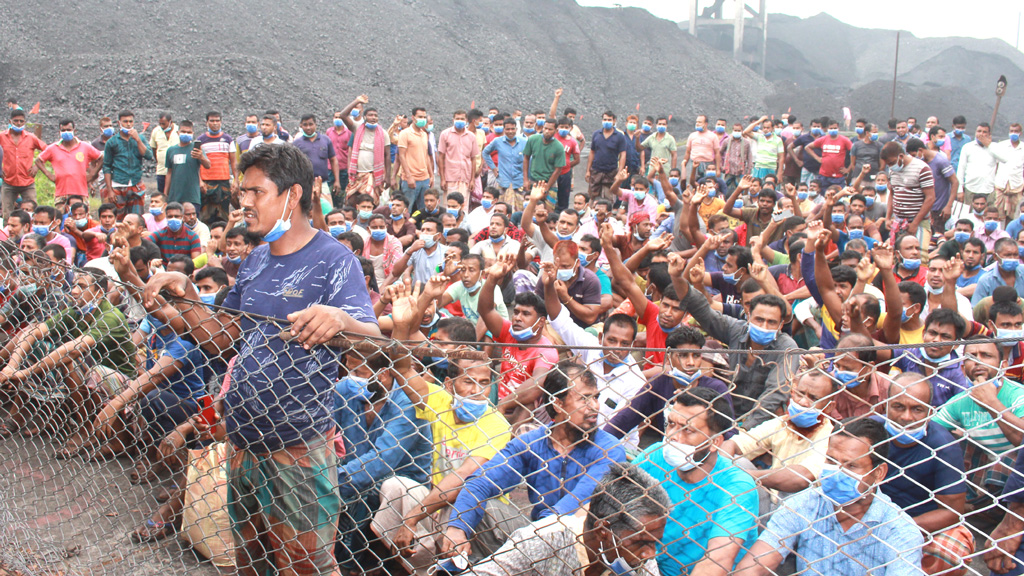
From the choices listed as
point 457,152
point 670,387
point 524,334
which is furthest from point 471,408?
point 457,152

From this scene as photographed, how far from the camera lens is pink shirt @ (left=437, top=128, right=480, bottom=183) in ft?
40.5

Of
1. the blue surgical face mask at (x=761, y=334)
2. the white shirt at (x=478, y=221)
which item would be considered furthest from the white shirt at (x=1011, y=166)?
the blue surgical face mask at (x=761, y=334)

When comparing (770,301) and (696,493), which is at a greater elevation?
(770,301)

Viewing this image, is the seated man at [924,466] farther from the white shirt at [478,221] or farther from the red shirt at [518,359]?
the white shirt at [478,221]

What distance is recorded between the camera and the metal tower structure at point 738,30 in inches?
1864

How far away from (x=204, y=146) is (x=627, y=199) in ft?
19.1

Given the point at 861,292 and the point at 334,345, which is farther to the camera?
the point at 861,292

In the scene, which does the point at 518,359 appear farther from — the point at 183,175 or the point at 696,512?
the point at 183,175

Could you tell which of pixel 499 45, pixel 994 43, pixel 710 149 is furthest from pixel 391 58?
pixel 994 43

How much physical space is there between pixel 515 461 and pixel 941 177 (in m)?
8.57

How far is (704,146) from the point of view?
14.3m

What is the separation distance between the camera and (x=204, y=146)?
11.2 m

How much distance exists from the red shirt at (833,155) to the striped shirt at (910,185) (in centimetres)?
335

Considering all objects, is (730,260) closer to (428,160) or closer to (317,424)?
(317,424)
